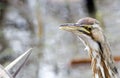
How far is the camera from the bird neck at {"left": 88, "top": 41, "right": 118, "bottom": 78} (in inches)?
120

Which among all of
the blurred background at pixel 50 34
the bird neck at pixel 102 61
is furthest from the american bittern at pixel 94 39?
the blurred background at pixel 50 34

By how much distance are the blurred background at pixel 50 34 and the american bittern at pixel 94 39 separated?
1561 mm

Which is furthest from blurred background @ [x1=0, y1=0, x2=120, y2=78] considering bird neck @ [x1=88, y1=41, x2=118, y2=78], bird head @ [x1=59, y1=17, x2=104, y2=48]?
bird head @ [x1=59, y1=17, x2=104, y2=48]

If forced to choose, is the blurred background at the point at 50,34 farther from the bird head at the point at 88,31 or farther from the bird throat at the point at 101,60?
the bird head at the point at 88,31

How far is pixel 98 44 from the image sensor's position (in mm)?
3031

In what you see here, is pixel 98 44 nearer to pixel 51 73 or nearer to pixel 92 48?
pixel 92 48

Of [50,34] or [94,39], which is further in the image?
[50,34]

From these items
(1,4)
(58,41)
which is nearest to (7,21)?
(1,4)

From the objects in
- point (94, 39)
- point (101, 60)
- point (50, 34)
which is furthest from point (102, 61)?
point (50, 34)

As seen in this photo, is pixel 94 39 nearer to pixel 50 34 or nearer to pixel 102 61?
pixel 102 61

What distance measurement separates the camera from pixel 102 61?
3158 mm

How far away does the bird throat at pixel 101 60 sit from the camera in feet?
9.96

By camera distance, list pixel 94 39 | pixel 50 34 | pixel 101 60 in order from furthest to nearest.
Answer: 1. pixel 50 34
2. pixel 101 60
3. pixel 94 39

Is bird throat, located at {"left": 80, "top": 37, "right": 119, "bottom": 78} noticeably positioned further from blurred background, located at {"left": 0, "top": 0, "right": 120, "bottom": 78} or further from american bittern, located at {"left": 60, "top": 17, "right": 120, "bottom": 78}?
→ blurred background, located at {"left": 0, "top": 0, "right": 120, "bottom": 78}
